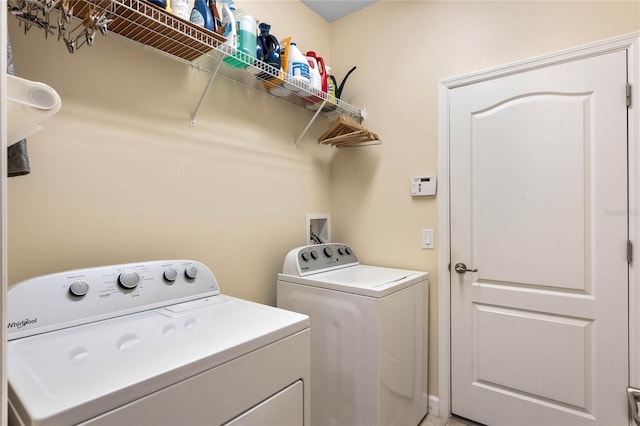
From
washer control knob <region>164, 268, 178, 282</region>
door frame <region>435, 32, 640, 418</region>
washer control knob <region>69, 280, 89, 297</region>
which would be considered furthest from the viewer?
door frame <region>435, 32, 640, 418</region>

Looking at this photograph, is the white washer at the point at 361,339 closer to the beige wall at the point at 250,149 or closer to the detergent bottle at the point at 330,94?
the beige wall at the point at 250,149

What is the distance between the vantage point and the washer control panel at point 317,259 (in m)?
1.88

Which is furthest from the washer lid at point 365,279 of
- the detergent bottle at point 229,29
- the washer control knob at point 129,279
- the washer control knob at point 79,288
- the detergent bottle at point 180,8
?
the detergent bottle at point 180,8

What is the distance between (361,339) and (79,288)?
1.20 m

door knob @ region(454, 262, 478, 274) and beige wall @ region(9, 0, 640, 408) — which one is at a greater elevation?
beige wall @ region(9, 0, 640, 408)

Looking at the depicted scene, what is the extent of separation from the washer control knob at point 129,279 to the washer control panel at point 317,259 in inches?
33.9

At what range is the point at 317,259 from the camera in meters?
2.01

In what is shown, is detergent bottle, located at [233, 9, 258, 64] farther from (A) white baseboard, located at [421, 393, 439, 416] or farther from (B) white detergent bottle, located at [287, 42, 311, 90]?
(A) white baseboard, located at [421, 393, 439, 416]

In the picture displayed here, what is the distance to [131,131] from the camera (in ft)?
4.56

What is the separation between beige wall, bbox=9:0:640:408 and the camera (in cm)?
121

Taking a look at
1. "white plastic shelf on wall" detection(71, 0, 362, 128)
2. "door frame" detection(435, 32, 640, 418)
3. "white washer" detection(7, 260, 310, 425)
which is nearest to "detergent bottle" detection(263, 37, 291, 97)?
"white plastic shelf on wall" detection(71, 0, 362, 128)

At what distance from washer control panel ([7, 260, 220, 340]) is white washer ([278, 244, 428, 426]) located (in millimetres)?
595

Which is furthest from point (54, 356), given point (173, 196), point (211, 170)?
point (211, 170)

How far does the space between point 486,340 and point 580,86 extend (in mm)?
1483
